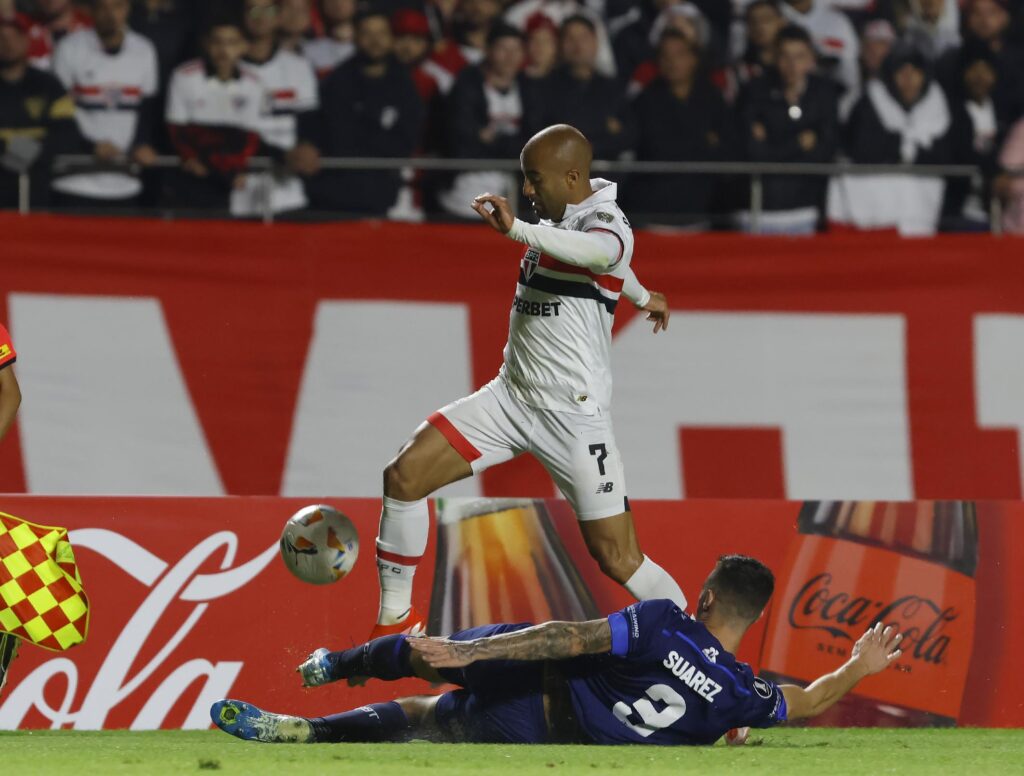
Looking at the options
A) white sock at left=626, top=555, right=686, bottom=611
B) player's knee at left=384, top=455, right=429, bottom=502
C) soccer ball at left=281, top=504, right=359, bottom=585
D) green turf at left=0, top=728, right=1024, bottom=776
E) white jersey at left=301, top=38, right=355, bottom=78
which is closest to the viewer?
green turf at left=0, top=728, right=1024, bottom=776

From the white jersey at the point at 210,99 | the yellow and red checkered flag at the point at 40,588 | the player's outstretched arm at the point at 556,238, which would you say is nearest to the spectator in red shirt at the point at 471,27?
the white jersey at the point at 210,99

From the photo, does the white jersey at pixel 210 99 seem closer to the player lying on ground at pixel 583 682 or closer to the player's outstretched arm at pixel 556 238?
the player's outstretched arm at pixel 556 238

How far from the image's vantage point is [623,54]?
11641mm

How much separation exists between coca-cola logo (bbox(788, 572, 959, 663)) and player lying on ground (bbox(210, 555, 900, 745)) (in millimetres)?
1298

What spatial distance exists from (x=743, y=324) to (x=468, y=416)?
4018 mm

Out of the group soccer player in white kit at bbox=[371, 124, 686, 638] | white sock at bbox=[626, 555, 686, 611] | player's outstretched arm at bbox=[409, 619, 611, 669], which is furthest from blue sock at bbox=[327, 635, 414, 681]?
white sock at bbox=[626, 555, 686, 611]

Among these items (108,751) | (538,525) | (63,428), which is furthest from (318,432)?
(108,751)

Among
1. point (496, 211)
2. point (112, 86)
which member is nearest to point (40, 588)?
point (496, 211)

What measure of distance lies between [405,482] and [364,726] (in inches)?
42.6

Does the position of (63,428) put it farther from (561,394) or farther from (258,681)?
(561,394)

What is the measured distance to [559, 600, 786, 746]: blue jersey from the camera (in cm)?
599

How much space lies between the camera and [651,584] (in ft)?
23.2

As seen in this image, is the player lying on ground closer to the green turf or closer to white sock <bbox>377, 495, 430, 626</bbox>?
the green turf

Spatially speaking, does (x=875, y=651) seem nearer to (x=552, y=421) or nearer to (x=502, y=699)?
(x=502, y=699)
